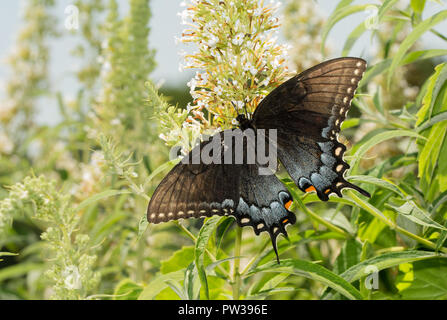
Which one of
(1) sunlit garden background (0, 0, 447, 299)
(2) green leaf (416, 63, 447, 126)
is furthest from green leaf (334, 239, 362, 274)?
(2) green leaf (416, 63, 447, 126)

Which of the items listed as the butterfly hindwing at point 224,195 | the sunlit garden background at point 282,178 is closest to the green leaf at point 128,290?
the sunlit garden background at point 282,178

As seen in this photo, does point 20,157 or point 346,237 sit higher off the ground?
point 20,157

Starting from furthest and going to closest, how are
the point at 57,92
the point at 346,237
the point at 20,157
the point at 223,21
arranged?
the point at 20,157 < the point at 57,92 < the point at 346,237 < the point at 223,21

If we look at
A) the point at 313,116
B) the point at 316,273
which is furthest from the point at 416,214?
the point at 313,116

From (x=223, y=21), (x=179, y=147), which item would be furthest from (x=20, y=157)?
(x=223, y=21)
